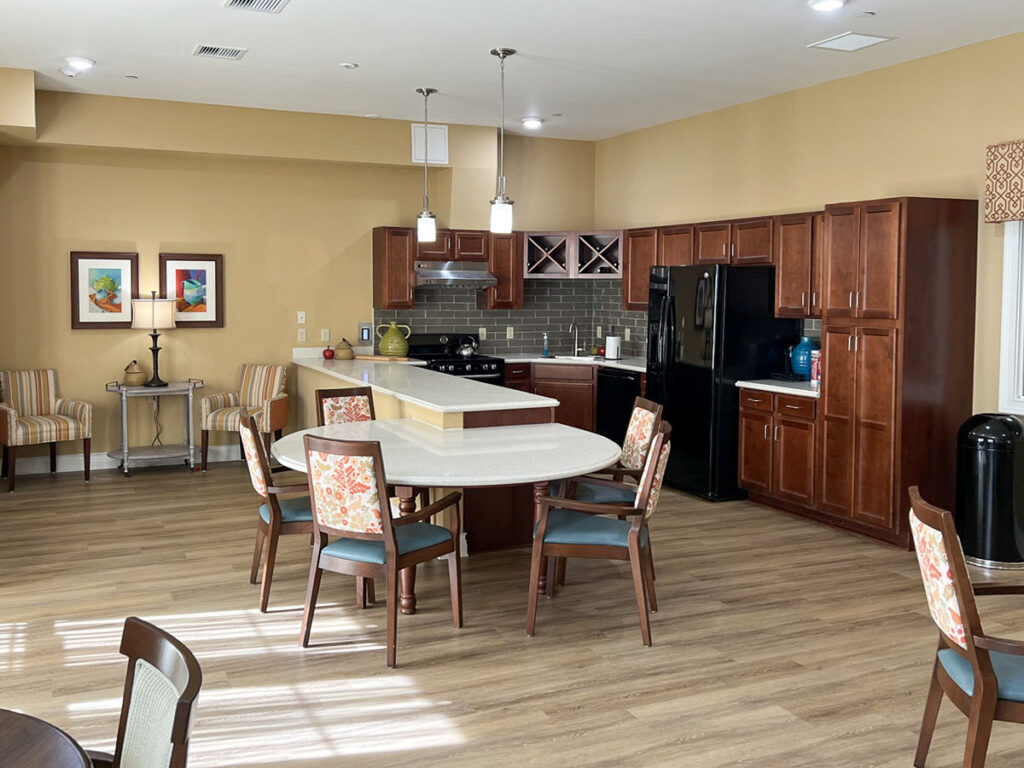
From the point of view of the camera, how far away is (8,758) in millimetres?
1563

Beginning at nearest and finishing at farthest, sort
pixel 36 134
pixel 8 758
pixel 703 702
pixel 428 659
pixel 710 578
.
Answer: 1. pixel 8 758
2. pixel 703 702
3. pixel 428 659
4. pixel 710 578
5. pixel 36 134

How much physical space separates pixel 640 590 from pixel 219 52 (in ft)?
13.7

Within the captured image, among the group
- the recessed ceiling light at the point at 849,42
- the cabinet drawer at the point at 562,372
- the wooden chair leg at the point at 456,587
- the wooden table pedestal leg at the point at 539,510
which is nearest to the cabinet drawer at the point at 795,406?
the recessed ceiling light at the point at 849,42

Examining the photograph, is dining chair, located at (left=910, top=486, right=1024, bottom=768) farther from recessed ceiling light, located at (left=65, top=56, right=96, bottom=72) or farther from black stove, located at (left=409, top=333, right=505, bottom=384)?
recessed ceiling light, located at (left=65, top=56, right=96, bottom=72)

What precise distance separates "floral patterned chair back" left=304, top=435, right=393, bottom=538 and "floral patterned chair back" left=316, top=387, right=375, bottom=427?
171cm

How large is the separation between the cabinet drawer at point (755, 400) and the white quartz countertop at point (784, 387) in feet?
0.12

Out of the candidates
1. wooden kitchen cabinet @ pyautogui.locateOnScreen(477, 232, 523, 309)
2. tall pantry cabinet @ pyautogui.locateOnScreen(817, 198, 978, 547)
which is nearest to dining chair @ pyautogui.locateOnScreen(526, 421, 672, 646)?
tall pantry cabinet @ pyautogui.locateOnScreen(817, 198, 978, 547)

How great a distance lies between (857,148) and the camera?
20.9ft

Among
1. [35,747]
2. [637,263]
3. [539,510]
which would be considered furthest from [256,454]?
[637,263]

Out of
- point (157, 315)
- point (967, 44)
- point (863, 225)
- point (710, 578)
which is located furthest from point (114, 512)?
point (967, 44)

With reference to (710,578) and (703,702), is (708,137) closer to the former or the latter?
(710,578)

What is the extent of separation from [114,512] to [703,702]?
445 cm

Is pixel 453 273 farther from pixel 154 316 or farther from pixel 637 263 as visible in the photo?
pixel 154 316

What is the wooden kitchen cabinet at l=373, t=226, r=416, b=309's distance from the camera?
8.41 meters
